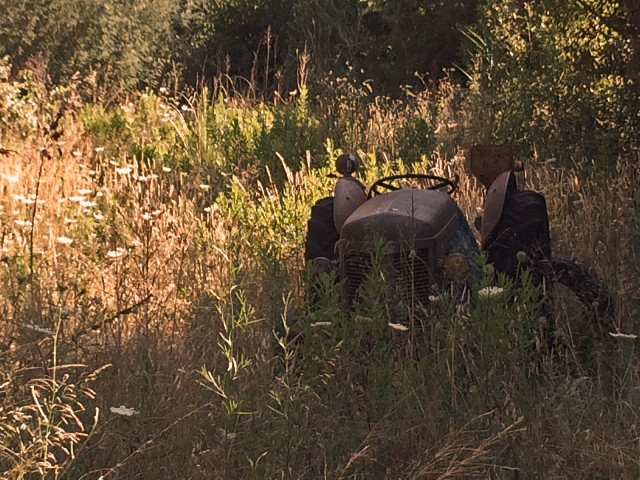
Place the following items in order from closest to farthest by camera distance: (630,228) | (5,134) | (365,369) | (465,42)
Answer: (365,369) < (630,228) < (5,134) < (465,42)

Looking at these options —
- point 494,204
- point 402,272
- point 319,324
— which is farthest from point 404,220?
point 319,324

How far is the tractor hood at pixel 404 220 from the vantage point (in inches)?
177

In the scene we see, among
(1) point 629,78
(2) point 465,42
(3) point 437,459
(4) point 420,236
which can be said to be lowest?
(3) point 437,459

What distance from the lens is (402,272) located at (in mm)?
4551

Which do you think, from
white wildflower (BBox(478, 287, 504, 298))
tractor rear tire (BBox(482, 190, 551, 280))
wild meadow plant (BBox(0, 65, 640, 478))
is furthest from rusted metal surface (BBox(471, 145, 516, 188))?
white wildflower (BBox(478, 287, 504, 298))

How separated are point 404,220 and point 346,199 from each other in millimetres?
563

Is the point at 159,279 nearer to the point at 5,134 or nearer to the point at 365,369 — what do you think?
the point at 365,369

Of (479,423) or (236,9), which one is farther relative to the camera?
(236,9)

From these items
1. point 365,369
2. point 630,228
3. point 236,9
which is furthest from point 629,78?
point 236,9

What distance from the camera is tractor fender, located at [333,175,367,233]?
4934 millimetres

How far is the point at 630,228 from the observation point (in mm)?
6512

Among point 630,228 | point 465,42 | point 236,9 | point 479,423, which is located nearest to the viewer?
point 479,423

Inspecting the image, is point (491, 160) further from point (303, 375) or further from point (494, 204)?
point (303, 375)

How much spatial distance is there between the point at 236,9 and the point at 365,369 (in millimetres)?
16456
